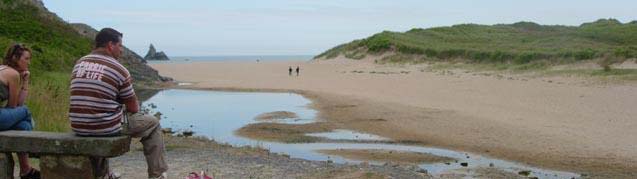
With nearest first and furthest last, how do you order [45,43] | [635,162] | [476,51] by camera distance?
[635,162] < [45,43] < [476,51]

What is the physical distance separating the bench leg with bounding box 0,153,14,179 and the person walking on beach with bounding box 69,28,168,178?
108 cm

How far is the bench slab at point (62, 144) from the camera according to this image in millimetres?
6430

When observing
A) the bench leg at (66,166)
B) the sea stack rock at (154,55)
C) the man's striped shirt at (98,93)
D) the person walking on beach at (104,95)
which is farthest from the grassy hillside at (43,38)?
the sea stack rock at (154,55)

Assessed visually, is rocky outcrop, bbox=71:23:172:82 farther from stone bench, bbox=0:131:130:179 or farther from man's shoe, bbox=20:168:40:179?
stone bench, bbox=0:131:130:179

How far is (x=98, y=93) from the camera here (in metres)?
6.21

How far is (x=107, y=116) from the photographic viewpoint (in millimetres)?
6375

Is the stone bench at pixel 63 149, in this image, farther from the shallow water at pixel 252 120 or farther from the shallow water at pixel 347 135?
the shallow water at pixel 347 135

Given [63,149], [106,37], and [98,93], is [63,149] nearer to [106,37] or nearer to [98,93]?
[98,93]

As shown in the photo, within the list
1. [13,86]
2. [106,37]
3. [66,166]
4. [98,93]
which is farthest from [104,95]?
[13,86]

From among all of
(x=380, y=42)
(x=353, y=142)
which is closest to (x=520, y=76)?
(x=353, y=142)

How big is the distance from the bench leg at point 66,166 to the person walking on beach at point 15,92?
0.50m

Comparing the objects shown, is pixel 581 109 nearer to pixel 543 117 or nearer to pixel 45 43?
pixel 543 117

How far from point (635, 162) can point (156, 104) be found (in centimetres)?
1961

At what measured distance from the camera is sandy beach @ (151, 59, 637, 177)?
46.3ft
